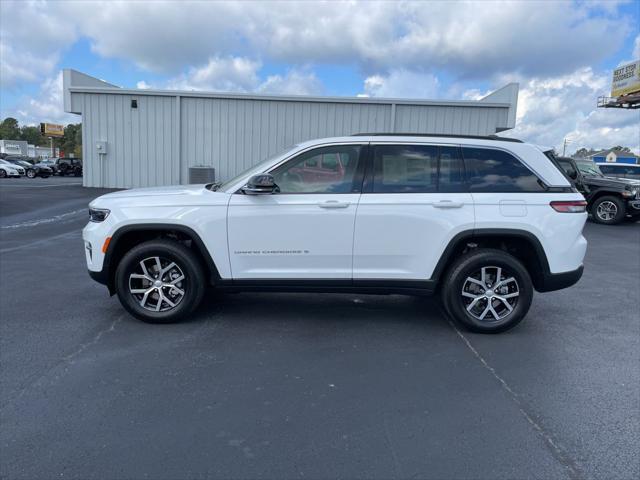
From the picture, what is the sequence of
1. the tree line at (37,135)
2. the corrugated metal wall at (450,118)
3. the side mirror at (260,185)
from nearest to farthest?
1. the side mirror at (260,185)
2. the corrugated metal wall at (450,118)
3. the tree line at (37,135)

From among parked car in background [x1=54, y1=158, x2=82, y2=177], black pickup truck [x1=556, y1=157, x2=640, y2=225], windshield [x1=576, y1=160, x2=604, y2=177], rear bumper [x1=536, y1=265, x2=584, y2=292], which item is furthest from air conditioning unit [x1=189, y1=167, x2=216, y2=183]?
parked car in background [x1=54, y1=158, x2=82, y2=177]

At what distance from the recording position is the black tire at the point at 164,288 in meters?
4.59

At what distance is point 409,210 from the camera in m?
4.50

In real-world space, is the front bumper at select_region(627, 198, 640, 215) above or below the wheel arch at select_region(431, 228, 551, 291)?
above

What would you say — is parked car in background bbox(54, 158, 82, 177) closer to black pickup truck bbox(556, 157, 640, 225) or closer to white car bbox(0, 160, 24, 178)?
white car bbox(0, 160, 24, 178)

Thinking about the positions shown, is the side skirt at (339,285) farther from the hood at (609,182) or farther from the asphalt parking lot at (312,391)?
the hood at (609,182)

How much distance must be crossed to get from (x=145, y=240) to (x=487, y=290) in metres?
3.34

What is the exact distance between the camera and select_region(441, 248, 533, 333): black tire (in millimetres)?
4559

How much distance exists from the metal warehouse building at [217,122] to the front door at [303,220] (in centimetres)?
1339

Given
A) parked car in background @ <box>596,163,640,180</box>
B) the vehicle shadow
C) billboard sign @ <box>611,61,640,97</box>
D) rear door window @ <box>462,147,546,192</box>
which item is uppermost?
billboard sign @ <box>611,61,640,97</box>

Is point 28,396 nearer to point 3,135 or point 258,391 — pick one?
point 258,391

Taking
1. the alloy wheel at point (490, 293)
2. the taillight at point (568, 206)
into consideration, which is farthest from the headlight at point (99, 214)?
the taillight at point (568, 206)

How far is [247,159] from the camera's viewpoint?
60.0 ft

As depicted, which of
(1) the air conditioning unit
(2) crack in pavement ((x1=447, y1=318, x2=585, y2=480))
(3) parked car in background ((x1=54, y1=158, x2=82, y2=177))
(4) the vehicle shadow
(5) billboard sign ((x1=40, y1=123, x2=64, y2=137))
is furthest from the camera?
(5) billboard sign ((x1=40, y1=123, x2=64, y2=137))
